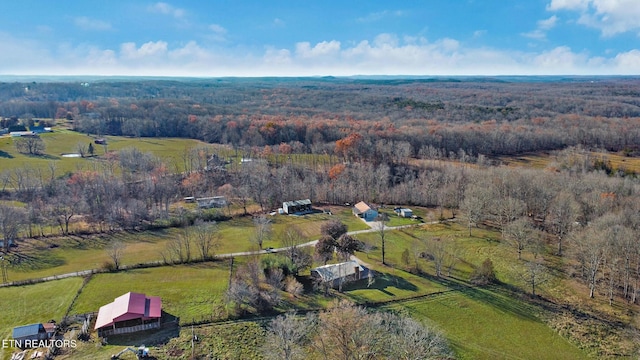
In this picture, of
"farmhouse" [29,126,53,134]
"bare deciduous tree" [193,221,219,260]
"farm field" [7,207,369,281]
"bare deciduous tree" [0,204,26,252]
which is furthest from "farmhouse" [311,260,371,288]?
"farmhouse" [29,126,53,134]

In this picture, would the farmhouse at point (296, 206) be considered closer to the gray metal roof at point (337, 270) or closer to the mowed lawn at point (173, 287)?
the mowed lawn at point (173, 287)

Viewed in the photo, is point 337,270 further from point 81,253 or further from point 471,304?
point 81,253

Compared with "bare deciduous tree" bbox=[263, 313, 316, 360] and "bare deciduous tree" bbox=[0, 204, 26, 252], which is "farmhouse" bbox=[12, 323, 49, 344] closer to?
"bare deciduous tree" bbox=[263, 313, 316, 360]

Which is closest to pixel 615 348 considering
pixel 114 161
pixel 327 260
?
pixel 327 260

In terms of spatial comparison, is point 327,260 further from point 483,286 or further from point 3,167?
point 3,167

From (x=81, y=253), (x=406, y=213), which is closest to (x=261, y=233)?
(x=81, y=253)
